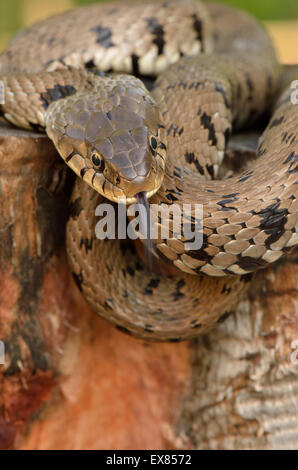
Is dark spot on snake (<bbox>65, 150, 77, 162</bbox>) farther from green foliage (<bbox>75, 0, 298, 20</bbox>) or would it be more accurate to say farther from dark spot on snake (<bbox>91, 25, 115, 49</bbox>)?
green foliage (<bbox>75, 0, 298, 20</bbox>)

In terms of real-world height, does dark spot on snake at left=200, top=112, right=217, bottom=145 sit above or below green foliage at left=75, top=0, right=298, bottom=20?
above

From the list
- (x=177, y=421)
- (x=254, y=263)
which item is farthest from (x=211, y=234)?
(x=177, y=421)

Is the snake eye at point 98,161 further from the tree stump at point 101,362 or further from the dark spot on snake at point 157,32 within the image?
the dark spot on snake at point 157,32

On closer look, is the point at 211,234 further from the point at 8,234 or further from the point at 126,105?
the point at 8,234

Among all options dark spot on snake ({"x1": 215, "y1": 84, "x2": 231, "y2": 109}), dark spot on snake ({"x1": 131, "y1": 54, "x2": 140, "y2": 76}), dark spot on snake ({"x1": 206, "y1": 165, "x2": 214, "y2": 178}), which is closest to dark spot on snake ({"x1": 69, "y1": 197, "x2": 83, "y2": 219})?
dark spot on snake ({"x1": 206, "y1": 165, "x2": 214, "y2": 178})

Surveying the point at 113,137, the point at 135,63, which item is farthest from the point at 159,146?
the point at 135,63

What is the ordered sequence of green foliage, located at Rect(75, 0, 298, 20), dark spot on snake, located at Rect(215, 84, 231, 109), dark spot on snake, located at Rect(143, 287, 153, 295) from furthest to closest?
green foliage, located at Rect(75, 0, 298, 20)
dark spot on snake, located at Rect(215, 84, 231, 109)
dark spot on snake, located at Rect(143, 287, 153, 295)
